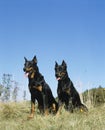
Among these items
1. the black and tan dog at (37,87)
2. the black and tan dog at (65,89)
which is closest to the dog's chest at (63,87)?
the black and tan dog at (65,89)

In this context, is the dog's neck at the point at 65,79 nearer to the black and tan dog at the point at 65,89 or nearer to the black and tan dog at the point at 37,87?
the black and tan dog at the point at 65,89

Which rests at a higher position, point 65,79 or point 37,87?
point 65,79

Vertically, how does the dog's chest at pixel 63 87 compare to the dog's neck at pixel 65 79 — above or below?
below

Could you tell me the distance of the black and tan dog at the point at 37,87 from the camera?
1176 centimetres

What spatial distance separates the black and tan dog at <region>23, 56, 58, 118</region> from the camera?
11.8 meters

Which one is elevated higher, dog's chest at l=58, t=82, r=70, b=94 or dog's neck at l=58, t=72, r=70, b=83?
dog's neck at l=58, t=72, r=70, b=83

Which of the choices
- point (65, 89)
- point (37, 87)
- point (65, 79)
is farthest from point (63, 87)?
point (37, 87)

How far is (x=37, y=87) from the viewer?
39.0 ft

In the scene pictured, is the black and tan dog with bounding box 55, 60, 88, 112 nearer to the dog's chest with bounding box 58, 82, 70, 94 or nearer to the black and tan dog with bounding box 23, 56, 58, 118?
the dog's chest with bounding box 58, 82, 70, 94

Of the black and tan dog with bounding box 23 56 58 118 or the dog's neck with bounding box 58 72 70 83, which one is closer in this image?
the black and tan dog with bounding box 23 56 58 118

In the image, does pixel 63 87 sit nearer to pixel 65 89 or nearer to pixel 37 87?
pixel 65 89

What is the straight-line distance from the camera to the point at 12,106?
38.4 ft

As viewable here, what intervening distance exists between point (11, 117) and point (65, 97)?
222 cm

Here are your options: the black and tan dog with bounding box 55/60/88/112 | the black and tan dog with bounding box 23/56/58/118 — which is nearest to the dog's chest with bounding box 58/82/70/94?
the black and tan dog with bounding box 55/60/88/112
